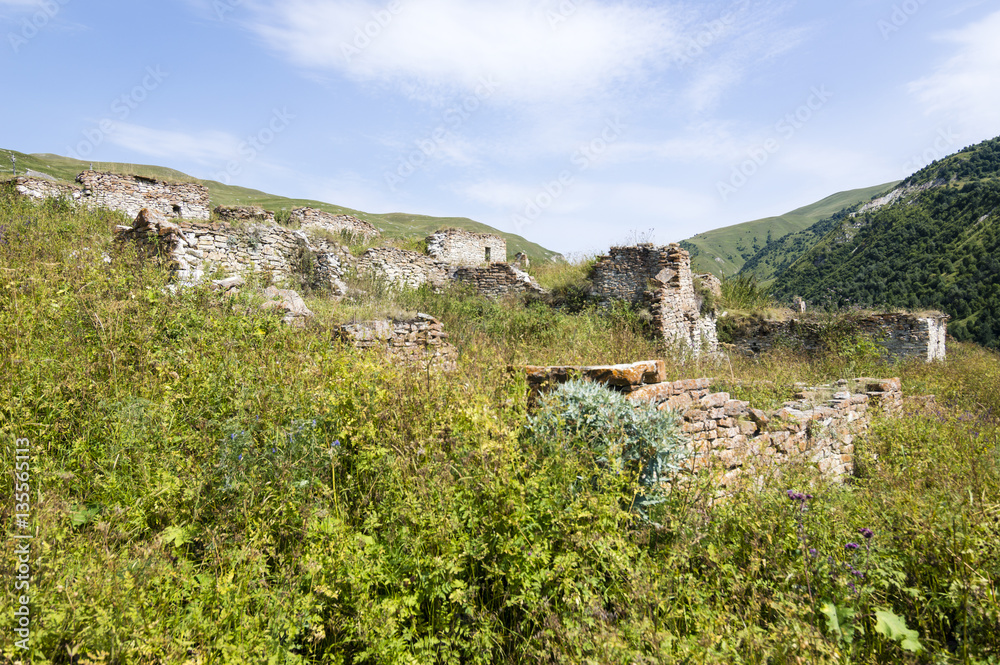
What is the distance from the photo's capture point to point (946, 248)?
33.7 metres

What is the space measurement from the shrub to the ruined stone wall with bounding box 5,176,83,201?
45.5 feet

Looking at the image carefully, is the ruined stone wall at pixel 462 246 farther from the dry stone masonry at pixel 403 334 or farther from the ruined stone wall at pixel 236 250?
the dry stone masonry at pixel 403 334

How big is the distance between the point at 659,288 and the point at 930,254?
36629 mm

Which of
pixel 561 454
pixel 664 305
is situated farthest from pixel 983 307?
pixel 561 454

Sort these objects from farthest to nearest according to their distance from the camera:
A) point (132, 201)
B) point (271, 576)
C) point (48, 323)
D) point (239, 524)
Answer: point (132, 201) < point (48, 323) < point (239, 524) < point (271, 576)

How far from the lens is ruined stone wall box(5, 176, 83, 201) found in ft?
36.3

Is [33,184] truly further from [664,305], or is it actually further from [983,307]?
[983,307]

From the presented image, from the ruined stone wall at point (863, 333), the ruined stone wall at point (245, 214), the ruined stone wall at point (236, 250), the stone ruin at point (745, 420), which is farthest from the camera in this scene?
the ruined stone wall at point (863, 333)

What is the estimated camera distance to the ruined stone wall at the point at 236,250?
27.6ft

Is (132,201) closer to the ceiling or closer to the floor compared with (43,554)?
closer to the ceiling

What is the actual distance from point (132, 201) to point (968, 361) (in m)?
24.0

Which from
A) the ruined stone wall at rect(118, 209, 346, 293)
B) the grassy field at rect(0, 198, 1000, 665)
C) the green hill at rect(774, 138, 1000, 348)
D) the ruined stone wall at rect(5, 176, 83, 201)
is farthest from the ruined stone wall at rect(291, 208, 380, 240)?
the green hill at rect(774, 138, 1000, 348)

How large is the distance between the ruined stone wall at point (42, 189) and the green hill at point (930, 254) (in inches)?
1291

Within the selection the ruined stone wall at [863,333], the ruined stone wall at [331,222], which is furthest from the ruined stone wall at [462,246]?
the ruined stone wall at [863,333]
